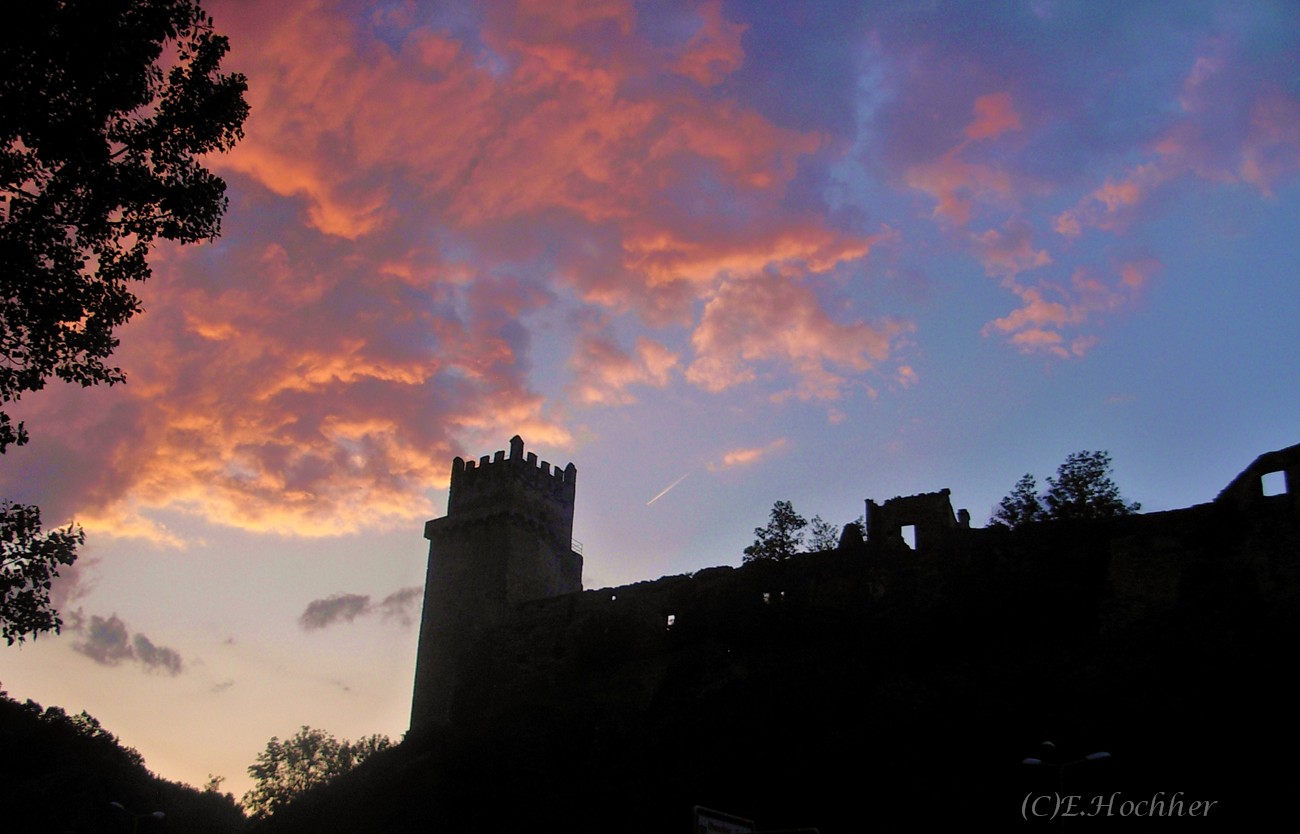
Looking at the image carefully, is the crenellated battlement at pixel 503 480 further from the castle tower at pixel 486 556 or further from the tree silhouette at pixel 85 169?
the tree silhouette at pixel 85 169

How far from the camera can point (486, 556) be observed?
52312 mm

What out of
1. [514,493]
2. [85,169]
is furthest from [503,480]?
[85,169]

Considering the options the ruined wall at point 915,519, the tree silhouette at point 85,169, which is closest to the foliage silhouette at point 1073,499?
the ruined wall at point 915,519

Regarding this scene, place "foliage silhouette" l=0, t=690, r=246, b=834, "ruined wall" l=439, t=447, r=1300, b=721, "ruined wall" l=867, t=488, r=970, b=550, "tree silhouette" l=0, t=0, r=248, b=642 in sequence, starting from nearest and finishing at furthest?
"tree silhouette" l=0, t=0, r=248, b=642, "ruined wall" l=439, t=447, r=1300, b=721, "ruined wall" l=867, t=488, r=970, b=550, "foliage silhouette" l=0, t=690, r=246, b=834

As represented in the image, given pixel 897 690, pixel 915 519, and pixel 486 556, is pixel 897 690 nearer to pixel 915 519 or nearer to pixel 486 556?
pixel 915 519

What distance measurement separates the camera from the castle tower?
50.6 meters

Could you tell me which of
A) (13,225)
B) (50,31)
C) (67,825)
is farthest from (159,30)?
(67,825)

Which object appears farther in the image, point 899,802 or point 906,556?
point 906,556

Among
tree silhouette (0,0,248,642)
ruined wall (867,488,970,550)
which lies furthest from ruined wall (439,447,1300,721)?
tree silhouette (0,0,248,642)

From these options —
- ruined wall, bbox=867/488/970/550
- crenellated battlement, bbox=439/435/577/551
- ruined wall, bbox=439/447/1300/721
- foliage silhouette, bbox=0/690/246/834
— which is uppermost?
crenellated battlement, bbox=439/435/577/551

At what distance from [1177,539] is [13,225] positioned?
114ft

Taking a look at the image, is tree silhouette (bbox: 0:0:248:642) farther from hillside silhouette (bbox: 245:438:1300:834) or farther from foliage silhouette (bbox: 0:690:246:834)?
foliage silhouette (bbox: 0:690:246:834)

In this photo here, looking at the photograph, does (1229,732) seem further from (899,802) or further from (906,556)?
(906,556)

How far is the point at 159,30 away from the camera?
19109 millimetres
